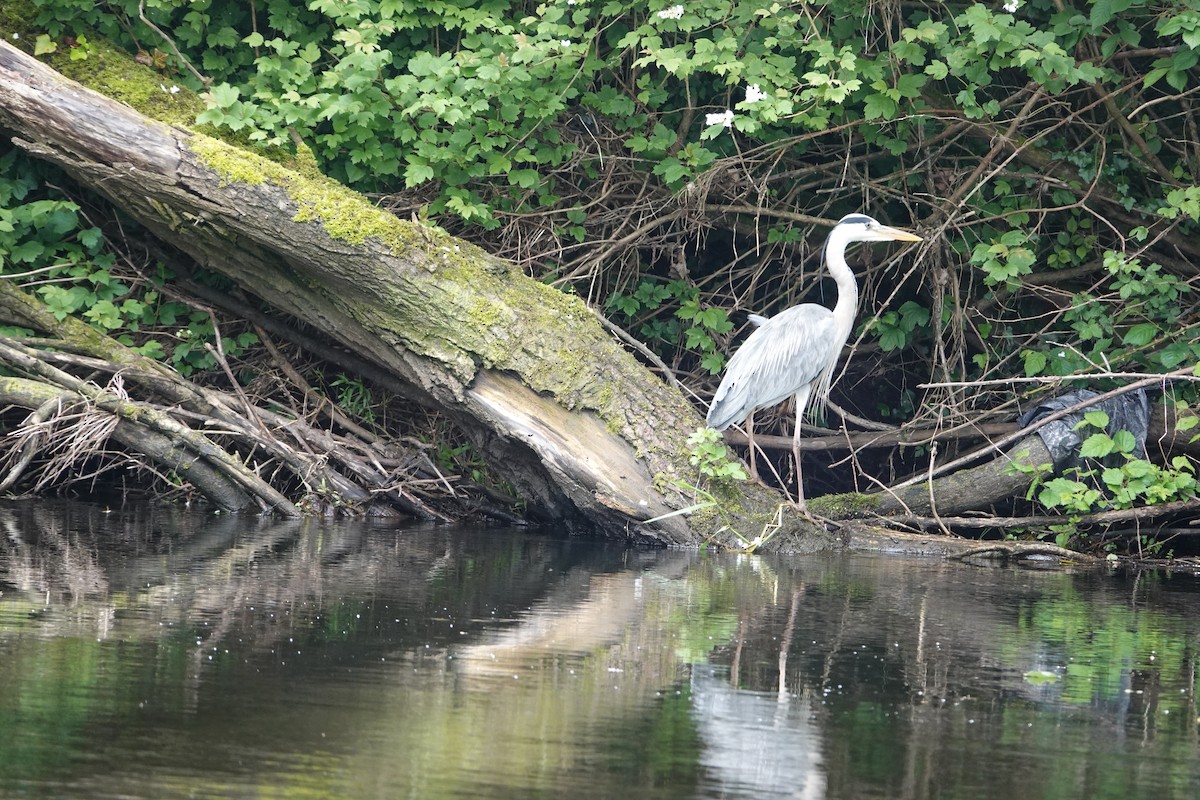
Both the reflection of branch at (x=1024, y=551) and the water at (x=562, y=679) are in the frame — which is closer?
the water at (x=562, y=679)

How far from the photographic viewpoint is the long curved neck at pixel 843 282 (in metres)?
8.65

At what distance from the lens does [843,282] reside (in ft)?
28.5

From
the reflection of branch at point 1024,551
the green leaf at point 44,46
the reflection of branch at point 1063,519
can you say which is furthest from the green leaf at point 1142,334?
the green leaf at point 44,46

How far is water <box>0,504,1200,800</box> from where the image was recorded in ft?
10.6

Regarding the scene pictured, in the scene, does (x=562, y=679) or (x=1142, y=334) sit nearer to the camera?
(x=562, y=679)

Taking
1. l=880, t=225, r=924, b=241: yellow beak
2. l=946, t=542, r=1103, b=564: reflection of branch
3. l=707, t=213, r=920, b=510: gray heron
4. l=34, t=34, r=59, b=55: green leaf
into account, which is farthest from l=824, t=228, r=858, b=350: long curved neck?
l=34, t=34, r=59, b=55: green leaf

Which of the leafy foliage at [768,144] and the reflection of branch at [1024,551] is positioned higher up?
the leafy foliage at [768,144]

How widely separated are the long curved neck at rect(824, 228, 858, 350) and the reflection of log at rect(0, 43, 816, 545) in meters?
1.36

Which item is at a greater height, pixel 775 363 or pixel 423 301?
pixel 423 301

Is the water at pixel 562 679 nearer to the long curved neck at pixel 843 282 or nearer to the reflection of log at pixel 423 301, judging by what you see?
the reflection of log at pixel 423 301

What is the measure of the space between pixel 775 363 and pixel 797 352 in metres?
0.20

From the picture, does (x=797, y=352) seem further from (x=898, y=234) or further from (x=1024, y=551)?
(x=1024, y=551)

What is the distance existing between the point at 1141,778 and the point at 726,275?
22.7 ft

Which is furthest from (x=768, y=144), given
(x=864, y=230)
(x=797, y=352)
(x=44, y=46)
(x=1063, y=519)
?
(x=44, y=46)
